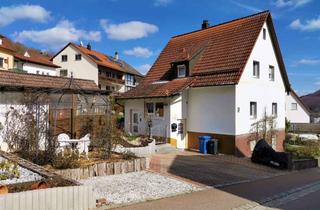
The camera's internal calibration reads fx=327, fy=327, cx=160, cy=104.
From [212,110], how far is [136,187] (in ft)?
41.9

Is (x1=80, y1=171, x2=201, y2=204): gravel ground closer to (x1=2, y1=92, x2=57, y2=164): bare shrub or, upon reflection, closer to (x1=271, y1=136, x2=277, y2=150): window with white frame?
(x1=2, y1=92, x2=57, y2=164): bare shrub

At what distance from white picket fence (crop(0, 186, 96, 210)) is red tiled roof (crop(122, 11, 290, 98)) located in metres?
14.6

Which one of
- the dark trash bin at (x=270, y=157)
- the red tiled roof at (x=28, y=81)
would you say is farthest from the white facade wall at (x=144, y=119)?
the red tiled roof at (x=28, y=81)

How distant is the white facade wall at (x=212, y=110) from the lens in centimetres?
2147

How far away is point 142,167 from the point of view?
44.0 feet

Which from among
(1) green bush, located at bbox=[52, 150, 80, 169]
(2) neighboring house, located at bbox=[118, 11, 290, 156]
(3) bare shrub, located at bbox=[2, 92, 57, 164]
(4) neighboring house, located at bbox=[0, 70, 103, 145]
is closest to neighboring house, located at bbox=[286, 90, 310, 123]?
(2) neighboring house, located at bbox=[118, 11, 290, 156]

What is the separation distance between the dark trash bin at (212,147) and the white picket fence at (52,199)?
45.4 ft

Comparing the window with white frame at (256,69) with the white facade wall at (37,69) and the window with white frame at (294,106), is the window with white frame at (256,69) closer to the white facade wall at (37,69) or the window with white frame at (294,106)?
the window with white frame at (294,106)

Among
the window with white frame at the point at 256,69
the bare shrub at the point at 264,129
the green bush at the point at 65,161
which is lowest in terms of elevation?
the green bush at the point at 65,161

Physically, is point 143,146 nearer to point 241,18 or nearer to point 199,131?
point 199,131

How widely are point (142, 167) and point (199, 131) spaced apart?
1037 centimetres

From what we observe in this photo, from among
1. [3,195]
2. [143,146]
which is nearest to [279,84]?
[143,146]

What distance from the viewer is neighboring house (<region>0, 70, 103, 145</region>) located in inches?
629

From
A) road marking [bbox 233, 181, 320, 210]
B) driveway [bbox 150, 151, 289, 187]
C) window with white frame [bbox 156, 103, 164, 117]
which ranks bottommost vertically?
road marking [bbox 233, 181, 320, 210]
